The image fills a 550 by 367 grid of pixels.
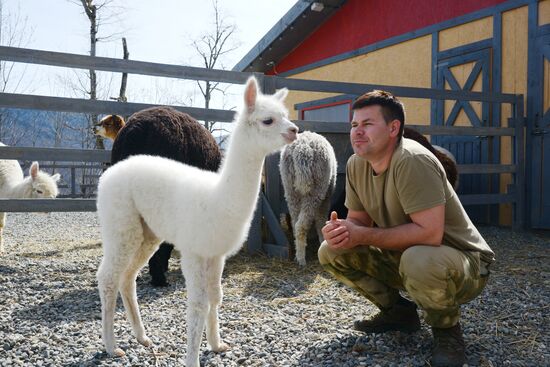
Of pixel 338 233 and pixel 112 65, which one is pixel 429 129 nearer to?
pixel 112 65

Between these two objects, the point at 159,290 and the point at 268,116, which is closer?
the point at 268,116

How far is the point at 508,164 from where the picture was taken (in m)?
7.96

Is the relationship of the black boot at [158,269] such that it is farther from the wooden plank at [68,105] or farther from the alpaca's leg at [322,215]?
the alpaca's leg at [322,215]

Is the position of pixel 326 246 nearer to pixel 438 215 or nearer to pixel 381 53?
pixel 438 215

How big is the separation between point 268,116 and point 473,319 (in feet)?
7.18

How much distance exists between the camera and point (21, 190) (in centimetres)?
783

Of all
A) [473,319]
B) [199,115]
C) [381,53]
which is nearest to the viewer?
[473,319]

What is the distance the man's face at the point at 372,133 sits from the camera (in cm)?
272

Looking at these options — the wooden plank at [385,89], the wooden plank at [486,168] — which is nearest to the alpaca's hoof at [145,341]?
the wooden plank at [385,89]

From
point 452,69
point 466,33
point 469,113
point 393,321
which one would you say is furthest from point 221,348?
point 466,33

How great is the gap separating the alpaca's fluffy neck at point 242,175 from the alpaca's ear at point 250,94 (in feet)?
0.41

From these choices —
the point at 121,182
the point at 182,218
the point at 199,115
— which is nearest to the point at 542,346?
the point at 182,218

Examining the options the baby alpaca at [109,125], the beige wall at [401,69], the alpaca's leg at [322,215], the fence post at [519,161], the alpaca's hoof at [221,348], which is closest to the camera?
the alpaca's hoof at [221,348]

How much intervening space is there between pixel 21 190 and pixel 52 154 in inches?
126
